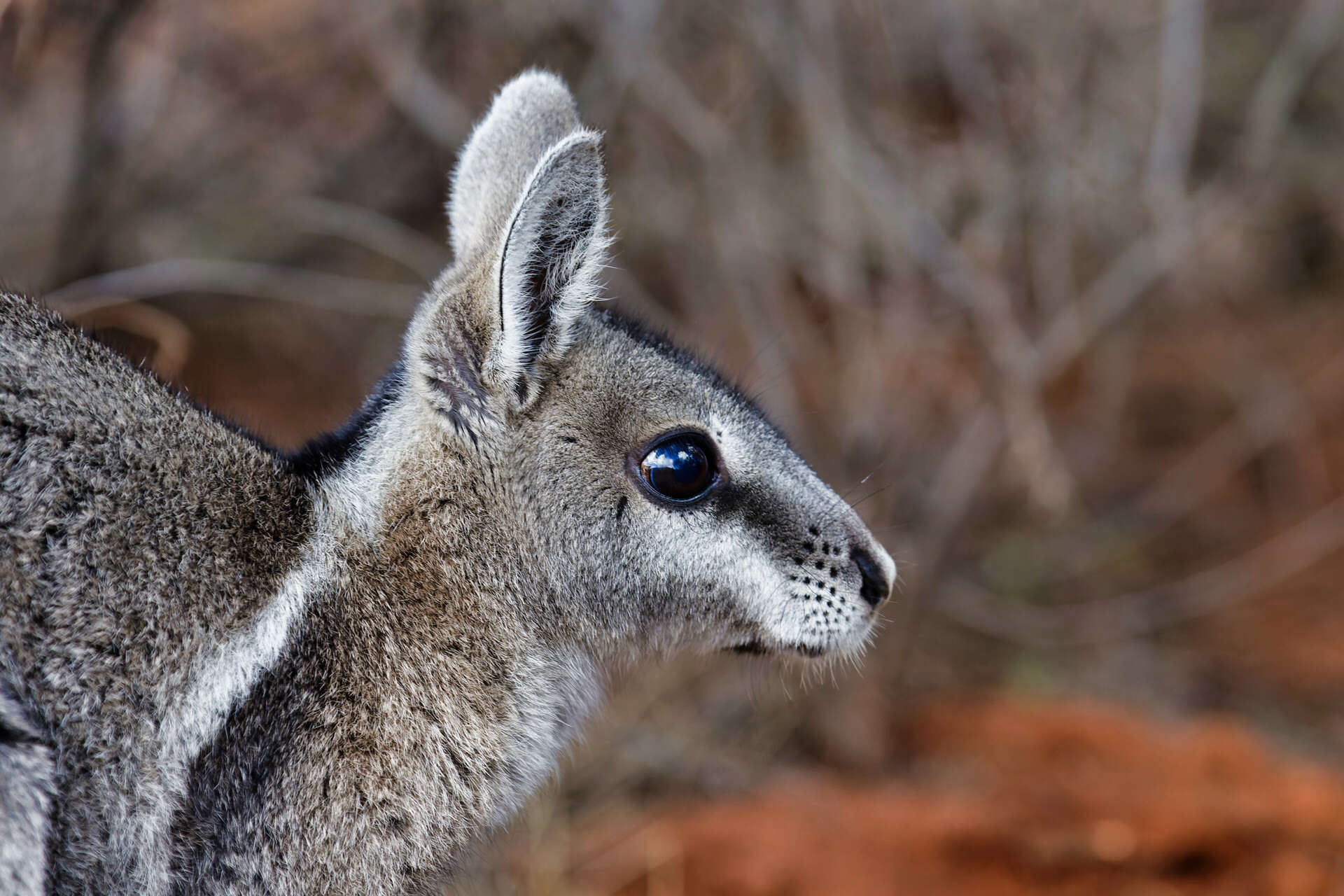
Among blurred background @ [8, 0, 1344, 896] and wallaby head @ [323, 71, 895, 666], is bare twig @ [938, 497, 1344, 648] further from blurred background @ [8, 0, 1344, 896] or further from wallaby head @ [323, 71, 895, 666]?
wallaby head @ [323, 71, 895, 666]

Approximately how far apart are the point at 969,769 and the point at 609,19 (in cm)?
346

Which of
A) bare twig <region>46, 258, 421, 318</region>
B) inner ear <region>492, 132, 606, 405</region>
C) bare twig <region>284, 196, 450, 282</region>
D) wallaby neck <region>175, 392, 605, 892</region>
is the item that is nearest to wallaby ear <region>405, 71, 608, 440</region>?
inner ear <region>492, 132, 606, 405</region>

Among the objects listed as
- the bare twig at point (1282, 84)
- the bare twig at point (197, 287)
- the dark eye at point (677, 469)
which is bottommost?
the dark eye at point (677, 469)

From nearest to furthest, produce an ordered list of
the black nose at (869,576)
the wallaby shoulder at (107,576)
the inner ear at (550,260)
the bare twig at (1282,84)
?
the wallaby shoulder at (107,576) → the inner ear at (550,260) → the black nose at (869,576) → the bare twig at (1282,84)

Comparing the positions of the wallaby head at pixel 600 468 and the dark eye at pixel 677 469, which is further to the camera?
the dark eye at pixel 677 469

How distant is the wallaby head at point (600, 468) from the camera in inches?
117

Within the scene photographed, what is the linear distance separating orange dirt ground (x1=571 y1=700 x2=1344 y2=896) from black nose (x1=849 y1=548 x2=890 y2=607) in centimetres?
158

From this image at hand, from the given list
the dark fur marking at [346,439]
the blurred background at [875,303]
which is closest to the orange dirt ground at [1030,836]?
the blurred background at [875,303]

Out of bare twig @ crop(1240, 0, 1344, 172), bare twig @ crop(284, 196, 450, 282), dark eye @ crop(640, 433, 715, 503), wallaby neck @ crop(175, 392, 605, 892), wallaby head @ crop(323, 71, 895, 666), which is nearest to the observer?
wallaby neck @ crop(175, 392, 605, 892)

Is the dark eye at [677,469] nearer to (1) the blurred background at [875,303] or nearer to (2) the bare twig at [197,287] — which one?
(1) the blurred background at [875,303]

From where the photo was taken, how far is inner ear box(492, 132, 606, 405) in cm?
281

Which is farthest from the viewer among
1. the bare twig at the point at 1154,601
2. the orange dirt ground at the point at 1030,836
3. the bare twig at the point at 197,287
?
the bare twig at the point at 1154,601

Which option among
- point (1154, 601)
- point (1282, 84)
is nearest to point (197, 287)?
point (1282, 84)

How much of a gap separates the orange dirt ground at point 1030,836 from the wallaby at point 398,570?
153 cm
